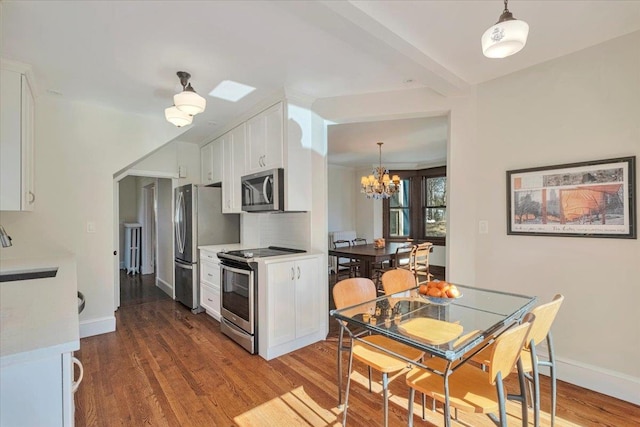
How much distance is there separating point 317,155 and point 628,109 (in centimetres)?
242

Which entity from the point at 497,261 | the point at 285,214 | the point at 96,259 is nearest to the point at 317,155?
the point at 285,214

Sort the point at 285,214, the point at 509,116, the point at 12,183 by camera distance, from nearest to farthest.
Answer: the point at 12,183
the point at 509,116
the point at 285,214

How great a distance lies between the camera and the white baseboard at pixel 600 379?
6.79 feet

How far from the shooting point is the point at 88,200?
3.36 m

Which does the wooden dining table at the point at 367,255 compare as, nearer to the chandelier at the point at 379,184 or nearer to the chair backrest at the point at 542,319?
the chandelier at the point at 379,184

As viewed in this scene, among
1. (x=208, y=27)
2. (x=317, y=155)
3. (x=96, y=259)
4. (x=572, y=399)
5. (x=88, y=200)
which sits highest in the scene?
(x=208, y=27)

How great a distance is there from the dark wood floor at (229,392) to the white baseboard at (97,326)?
0.52 feet

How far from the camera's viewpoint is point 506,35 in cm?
137

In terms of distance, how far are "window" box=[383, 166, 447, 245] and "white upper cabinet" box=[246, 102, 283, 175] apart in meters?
4.71

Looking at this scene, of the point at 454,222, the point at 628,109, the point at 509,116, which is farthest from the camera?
the point at 454,222

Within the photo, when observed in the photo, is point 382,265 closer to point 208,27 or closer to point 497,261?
point 497,261

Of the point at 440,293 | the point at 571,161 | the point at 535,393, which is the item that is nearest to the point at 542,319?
the point at 535,393

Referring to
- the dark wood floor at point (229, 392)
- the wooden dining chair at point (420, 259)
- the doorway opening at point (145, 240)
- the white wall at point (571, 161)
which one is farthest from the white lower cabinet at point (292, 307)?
the doorway opening at point (145, 240)

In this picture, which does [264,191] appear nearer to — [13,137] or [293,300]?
[293,300]
